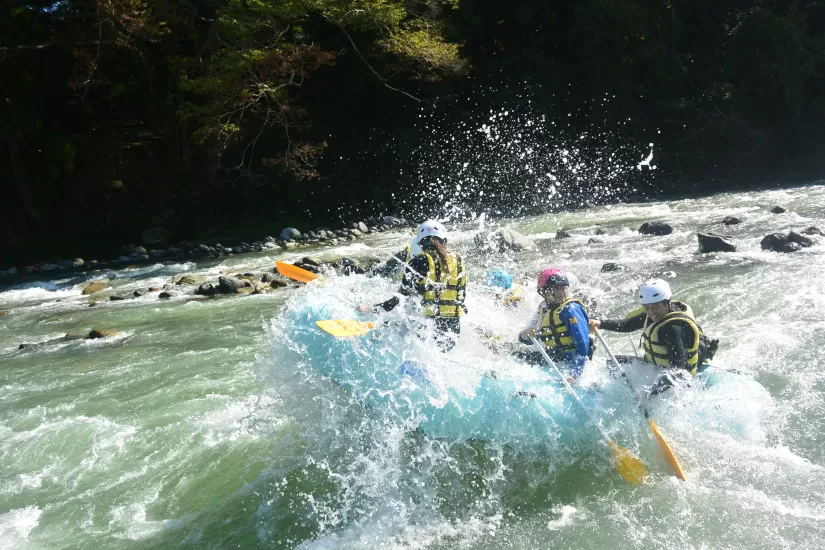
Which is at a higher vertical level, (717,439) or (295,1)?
(295,1)

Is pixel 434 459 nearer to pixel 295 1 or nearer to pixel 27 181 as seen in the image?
pixel 295 1

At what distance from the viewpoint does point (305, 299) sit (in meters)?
5.05

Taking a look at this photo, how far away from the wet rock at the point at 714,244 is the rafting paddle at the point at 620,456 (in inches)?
279

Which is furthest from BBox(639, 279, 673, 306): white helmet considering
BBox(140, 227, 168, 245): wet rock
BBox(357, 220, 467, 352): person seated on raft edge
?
BBox(140, 227, 168, 245): wet rock

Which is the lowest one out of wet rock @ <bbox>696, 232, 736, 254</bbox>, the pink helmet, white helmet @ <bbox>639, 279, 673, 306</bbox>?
wet rock @ <bbox>696, 232, 736, 254</bbox>

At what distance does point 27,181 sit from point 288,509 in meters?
15.7

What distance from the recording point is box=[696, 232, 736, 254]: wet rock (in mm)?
10180

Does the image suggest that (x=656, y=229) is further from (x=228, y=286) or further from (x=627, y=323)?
(x=627, y=323)

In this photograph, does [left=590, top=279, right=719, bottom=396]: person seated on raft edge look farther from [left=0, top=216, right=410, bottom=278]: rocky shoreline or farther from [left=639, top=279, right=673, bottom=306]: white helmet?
[left=0, top=216, right=410, bottom=278]: rocky shoreline

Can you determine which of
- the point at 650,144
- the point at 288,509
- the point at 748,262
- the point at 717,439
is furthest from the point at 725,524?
the point at 650,144

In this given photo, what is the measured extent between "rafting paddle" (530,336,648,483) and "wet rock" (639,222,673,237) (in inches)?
350

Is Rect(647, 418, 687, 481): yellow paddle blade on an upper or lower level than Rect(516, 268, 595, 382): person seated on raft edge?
lower

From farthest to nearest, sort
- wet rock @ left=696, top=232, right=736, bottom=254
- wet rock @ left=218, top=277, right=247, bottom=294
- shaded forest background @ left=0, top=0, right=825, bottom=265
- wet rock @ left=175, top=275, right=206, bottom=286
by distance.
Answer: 1. shaded forest background @ left=0, top=0, right=825, bottom=265
2. wet rock @ left=175, top=275, right=206, bottom=286
3. wet rock @ left=696, top=232, right=736, bottom=254
4. wet rock @ left=218, top=277, right=247, bottom=294

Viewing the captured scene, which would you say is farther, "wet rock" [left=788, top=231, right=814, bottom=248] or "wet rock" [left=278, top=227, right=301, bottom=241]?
"wet rock" [left=278, top=227, right=301, bottom=241]
